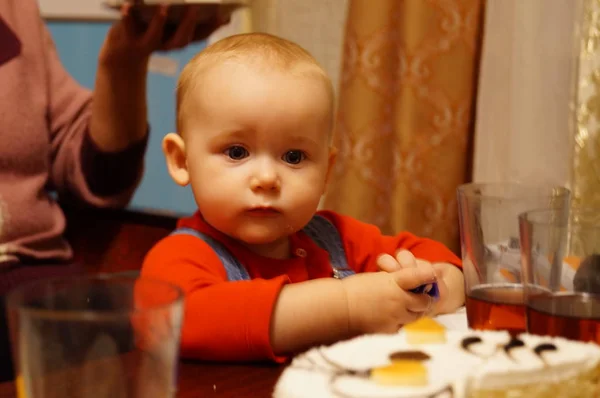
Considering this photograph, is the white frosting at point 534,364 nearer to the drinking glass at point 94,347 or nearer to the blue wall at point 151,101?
the drinking glass at point 94,347

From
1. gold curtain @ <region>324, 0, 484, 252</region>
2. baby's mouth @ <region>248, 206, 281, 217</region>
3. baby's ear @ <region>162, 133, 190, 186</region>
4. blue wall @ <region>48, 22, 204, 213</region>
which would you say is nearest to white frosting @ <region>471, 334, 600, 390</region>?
baby's mouth @ <region>248, 206, 281, 217</region>

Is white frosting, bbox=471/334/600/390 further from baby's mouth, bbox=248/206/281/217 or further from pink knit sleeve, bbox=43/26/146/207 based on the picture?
pink knit sleeve, bbox=43/26/146/207

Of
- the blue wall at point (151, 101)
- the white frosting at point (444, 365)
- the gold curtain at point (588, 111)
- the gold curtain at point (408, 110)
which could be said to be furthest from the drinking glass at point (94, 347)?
the blue wall at point (151, 101)

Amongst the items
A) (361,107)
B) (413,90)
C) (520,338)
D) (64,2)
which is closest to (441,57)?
(413,90)

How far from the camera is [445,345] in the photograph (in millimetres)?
539

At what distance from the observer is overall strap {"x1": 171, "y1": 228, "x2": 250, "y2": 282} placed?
2.74 feet

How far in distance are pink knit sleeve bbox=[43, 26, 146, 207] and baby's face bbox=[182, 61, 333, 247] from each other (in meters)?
0.71

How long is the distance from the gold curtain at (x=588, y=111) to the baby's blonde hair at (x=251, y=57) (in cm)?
65

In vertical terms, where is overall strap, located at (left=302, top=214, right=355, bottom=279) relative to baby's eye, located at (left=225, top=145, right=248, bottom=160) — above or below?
below

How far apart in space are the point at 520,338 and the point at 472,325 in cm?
17

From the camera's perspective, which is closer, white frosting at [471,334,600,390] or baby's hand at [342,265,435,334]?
white frosting at [471,334,600,390]

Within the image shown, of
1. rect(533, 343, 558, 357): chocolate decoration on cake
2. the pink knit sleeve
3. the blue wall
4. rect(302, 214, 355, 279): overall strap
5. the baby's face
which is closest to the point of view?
rect(533, 343, 558, 357): chocolate decoration on cake

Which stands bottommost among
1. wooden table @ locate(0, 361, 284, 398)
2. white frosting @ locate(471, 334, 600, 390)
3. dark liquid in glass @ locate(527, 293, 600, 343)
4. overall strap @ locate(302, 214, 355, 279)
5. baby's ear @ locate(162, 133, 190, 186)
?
wooden table @ locate(0, 361, 284, 398)

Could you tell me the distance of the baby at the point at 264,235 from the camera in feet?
2.31
